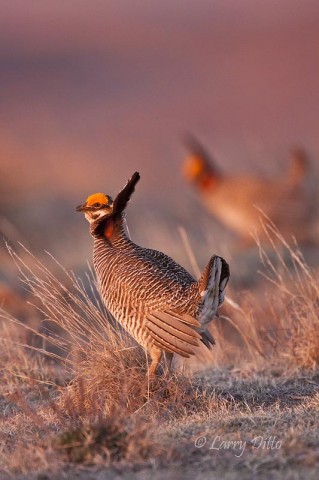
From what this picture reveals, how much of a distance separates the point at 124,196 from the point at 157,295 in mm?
946

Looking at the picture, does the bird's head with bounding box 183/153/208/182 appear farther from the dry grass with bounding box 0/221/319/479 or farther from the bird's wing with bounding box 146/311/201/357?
the bird's wing with bounding box 146/311/201/357

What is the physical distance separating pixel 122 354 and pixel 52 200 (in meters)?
14.6

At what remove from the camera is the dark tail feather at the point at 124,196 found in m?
6.11

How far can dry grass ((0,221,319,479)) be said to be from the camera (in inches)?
164

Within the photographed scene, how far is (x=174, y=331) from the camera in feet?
17.7

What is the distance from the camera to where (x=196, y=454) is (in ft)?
14.0

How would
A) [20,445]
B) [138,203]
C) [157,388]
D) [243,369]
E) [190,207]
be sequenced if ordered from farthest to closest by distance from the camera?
[138,203], [190,207], [243,369], [157,388], [20,445]

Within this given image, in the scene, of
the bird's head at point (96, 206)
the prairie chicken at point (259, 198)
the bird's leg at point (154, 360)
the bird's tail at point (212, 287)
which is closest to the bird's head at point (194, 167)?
the prairie chicken at point (259, 198)

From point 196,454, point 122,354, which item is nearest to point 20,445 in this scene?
point 196,454

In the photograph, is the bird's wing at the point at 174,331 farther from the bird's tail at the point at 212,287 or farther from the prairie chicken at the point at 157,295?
the bird's tail at the point at 212,287

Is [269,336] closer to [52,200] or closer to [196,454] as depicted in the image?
[196,454]
